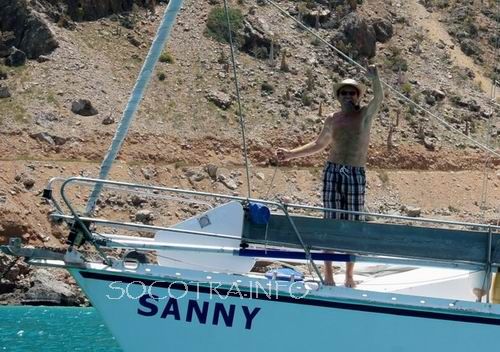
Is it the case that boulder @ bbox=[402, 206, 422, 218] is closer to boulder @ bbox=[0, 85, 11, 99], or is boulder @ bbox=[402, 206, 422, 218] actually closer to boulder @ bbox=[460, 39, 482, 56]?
boulder @ bbox=[0, 85, 11, 99]

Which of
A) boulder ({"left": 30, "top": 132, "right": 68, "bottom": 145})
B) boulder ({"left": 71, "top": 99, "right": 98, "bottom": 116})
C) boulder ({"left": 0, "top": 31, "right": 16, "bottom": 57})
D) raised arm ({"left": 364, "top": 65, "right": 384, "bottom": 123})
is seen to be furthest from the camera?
boulder ({"left": 0, "top": 31, "right": 16, "bottom": 57})

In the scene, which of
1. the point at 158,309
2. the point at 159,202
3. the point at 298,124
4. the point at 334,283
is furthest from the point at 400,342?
the point at 298,124

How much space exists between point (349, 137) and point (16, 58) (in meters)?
33.1

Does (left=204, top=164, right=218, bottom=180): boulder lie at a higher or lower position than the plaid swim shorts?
lower

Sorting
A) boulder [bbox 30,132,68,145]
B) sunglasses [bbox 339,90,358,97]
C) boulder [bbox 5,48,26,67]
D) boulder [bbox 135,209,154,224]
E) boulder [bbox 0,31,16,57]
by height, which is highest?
boulder [bbox 0,31,16,57]

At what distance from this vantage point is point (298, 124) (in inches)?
1663

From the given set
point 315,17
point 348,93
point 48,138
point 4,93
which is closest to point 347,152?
point 348,93

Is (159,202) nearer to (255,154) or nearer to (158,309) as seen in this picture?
(255,154)

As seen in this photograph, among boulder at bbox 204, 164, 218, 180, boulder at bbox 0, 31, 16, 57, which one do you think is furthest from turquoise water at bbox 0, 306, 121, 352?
boulder at bbox 0, 31, 16, 57

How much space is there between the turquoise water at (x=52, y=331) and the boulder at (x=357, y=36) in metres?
25.3

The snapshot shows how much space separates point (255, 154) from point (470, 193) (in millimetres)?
8663

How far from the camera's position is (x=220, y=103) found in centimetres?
4172

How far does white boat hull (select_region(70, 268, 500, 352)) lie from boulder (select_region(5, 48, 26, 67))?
3294 centimetres

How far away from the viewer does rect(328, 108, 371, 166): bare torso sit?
9.40 m
